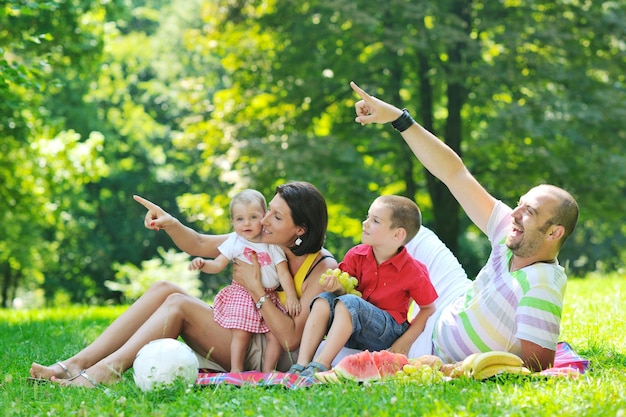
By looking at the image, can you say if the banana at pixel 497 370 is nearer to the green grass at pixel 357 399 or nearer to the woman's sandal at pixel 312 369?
the green grass at pixel 357 399

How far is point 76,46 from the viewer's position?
40.7ft

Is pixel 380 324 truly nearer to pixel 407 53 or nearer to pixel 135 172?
pixel 407 53

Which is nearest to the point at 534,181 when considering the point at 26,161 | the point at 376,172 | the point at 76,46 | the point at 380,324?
the point at 376,172

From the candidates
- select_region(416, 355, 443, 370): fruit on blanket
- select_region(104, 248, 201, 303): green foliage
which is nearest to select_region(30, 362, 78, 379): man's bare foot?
select_region(416, 355, 443, 370): fruit on blanket

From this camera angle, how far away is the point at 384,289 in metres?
4.36

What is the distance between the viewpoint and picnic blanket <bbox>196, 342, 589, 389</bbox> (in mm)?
3710

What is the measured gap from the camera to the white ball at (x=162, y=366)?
149 inches

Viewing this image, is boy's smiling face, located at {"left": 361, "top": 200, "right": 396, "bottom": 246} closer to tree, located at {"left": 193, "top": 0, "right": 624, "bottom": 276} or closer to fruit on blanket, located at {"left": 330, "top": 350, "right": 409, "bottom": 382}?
fruit on blanket, located at {"left": 330, "top": 350, "right": 409, "bottom": 382}

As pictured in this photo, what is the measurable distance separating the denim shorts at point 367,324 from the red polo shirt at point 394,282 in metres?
0.09

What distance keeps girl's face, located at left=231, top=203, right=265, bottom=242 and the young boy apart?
22.0 inches

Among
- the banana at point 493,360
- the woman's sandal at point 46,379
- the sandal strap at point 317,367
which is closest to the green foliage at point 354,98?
the woman's sandal at point 46,379

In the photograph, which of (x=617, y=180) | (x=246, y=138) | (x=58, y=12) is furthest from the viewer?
(x=246, y=138)

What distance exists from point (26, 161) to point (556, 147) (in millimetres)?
9212

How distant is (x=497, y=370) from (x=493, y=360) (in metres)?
0.05
